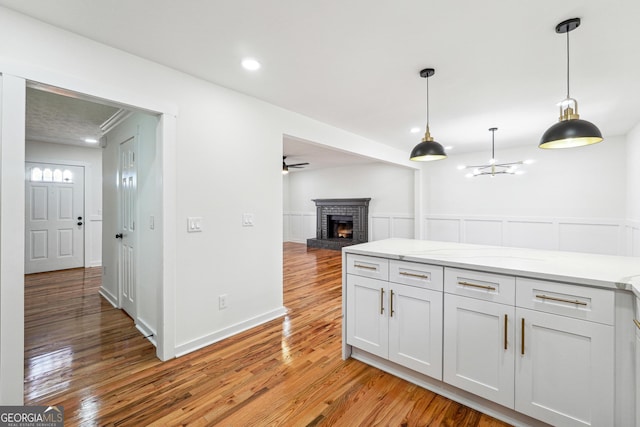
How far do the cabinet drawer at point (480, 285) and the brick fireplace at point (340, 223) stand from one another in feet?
20.3

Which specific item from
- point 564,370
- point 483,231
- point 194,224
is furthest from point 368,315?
point 483,231

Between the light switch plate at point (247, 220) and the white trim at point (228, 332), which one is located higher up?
the light switch plate at point (247, 220)

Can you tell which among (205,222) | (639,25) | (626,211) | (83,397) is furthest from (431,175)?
(83,397)

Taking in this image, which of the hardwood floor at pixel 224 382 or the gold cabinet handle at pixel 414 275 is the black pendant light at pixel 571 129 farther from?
the hardwood floor at pixel 224 382

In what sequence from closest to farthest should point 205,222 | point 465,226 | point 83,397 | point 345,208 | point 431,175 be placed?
point 83,397 → point 205,222 → point 465,226 → point 431,175 → point 345,208

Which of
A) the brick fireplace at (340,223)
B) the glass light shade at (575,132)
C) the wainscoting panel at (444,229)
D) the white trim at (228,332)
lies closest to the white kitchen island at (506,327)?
the glass light shade at (575,132)

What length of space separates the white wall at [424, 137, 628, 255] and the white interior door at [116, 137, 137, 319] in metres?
6.11

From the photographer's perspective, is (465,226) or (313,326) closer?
(313,326)

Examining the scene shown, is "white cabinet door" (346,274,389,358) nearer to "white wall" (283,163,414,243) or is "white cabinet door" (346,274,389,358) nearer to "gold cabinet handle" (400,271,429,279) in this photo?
"gold cabinet handle" (400,271,429,279)

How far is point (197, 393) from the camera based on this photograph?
1.95 metres

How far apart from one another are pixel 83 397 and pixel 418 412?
2228mm

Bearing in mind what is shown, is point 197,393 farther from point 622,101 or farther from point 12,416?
point 622,101

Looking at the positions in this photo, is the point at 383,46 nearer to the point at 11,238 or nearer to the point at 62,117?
the point at 11,238

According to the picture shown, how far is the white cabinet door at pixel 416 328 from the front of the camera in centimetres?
190
